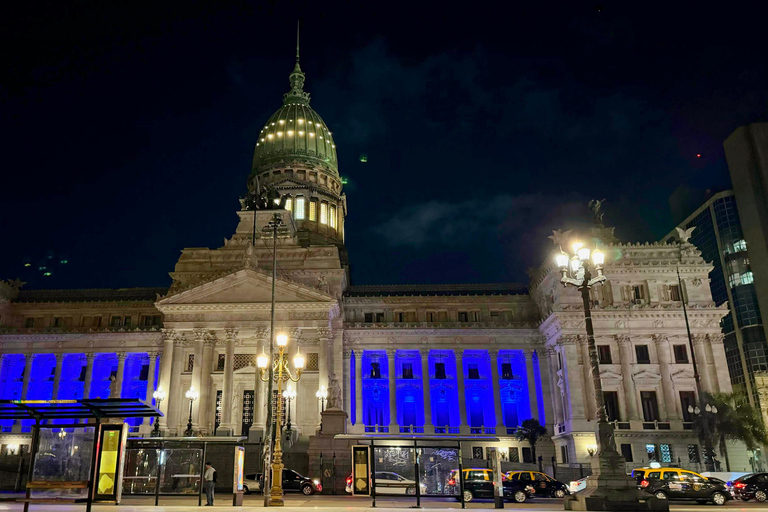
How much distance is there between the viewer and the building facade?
56812 mm

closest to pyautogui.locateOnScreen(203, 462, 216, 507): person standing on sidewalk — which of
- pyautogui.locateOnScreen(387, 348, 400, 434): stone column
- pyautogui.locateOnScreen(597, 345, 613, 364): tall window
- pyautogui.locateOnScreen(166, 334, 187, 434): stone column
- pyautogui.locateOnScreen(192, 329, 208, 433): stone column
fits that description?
pyautogui.locateOnScreen(192, 329, 208, 433): stone column

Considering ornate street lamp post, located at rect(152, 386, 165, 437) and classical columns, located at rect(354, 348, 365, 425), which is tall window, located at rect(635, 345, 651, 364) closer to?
classical columns, located at rect(354, 348, 365, 425)

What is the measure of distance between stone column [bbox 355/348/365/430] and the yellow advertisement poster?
4246 centimetres

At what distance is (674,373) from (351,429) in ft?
101

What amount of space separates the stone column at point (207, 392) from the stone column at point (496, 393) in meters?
27.5

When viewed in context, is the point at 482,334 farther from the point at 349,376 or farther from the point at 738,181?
the point at 738,181

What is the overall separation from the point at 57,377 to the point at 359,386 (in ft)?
105

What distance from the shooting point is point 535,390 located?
210 feet

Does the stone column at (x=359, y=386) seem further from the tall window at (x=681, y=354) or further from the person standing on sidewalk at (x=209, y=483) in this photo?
the person standing on sidewalk at (x=209, y=483)

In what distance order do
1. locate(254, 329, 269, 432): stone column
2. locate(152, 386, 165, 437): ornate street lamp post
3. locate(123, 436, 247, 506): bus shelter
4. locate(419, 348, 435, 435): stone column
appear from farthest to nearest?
locate(419, 348, 435, 435): stone column
locate(254, 329, 269, 432): stone column
locate(152, 386, 165, 437): ornate street lamp post
locate(123, 436, 247, 506): bus shelter

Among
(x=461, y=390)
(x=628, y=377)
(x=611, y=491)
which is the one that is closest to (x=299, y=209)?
(x=461, y=390)

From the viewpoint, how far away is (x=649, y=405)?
57344mm

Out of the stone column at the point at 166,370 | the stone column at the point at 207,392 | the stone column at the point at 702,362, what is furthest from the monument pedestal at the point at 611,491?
the stone column at the point at 166,370

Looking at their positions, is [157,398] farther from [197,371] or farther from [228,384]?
[228,384]
